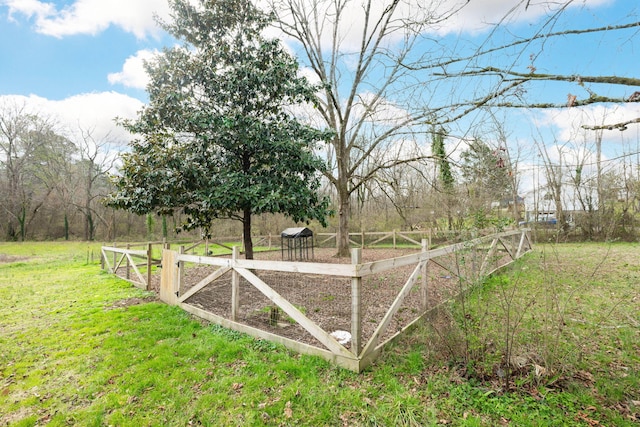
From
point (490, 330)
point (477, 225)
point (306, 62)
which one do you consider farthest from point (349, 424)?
point (306, 62)

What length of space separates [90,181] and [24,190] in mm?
5659

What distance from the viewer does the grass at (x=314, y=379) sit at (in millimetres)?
2475

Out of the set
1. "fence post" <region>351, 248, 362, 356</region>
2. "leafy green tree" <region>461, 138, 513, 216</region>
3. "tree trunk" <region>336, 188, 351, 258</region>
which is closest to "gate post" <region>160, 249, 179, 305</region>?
"fence post" <region>351, 248, 362, 356</region>

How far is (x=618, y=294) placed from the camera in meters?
5.32

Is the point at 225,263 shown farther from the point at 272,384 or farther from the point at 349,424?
the point at 349,424

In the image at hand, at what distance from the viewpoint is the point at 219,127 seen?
19.8 ft

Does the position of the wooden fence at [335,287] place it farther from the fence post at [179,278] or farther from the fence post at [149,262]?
the fence post at [149,262]

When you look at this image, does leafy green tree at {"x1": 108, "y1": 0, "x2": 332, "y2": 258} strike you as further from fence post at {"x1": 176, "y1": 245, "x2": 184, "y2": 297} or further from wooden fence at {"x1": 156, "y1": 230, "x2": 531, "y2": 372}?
wooden fence at {"x1": 156, "y1": 230, "x2": 531, "y2": 372}

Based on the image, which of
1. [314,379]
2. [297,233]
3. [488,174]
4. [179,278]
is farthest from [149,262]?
[488,174]

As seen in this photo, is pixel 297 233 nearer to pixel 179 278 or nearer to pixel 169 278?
Answer: pixel 169 278

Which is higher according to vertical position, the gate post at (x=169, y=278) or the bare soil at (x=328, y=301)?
the gate post at (x=169, y=278)

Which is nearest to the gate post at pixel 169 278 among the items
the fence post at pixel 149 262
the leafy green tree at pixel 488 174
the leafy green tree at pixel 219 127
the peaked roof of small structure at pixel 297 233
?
the fence post at pixel 149 262

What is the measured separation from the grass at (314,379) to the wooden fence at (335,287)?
0.20 metres

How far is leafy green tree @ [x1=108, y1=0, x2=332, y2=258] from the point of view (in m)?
6.09
